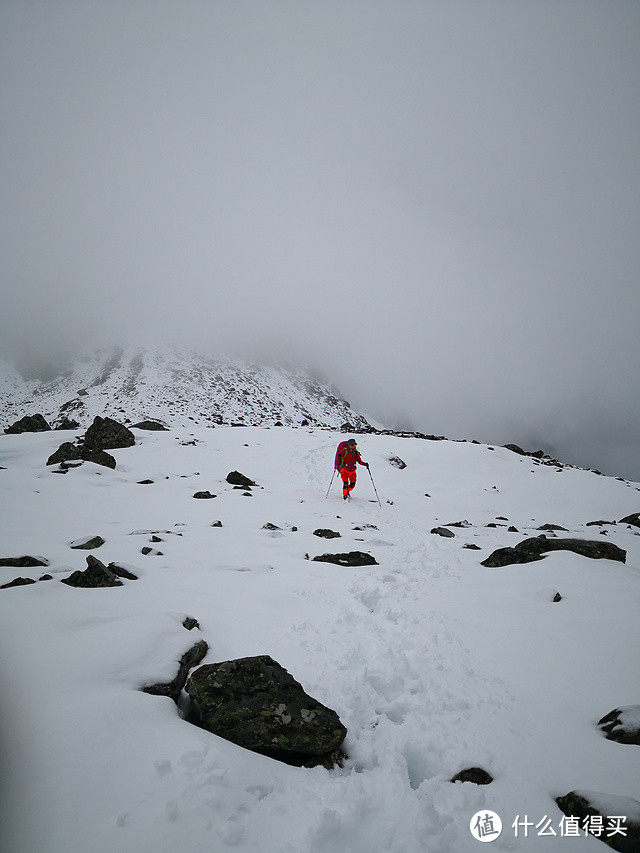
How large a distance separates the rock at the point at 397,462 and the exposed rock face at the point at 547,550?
14.2 m

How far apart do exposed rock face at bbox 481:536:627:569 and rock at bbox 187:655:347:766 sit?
6.32 m

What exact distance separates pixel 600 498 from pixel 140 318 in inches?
4708

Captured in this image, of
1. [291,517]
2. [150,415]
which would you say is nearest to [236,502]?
[291,517]

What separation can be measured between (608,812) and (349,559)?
18.2ft

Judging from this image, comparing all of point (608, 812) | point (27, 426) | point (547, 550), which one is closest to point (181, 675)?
point (608, 812)

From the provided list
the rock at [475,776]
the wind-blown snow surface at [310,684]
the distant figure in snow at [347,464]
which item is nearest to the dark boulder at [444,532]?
the wind-blown snow surface at [310,684]

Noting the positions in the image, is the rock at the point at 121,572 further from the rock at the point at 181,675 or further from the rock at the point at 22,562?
the rock at the point at 181,675

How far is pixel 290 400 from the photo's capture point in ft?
253

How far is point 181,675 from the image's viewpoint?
11.2 ft

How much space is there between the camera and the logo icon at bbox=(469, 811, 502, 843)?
8.43 ft

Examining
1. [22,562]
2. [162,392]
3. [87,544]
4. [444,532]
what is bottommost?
[162,392]

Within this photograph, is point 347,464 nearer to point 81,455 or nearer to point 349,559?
point 349,559

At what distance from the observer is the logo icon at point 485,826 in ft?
8.43

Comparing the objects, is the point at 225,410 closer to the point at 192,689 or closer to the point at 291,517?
the point at 291,517
